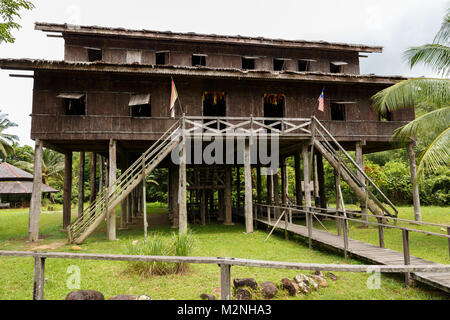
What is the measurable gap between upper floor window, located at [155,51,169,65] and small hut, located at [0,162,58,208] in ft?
75.5

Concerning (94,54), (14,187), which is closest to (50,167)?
(14,187)

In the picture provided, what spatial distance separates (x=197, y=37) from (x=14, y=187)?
2865 cm

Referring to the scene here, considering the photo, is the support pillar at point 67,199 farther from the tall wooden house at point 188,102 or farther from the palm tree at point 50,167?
the palm tree at point 50,167

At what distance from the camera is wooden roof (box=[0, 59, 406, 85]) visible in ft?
39.2

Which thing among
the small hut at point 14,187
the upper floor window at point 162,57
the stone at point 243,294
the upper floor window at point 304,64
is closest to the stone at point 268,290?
the stone at point 243,294

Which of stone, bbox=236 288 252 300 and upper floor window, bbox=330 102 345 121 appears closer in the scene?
stone, bbox=236 288 252 300

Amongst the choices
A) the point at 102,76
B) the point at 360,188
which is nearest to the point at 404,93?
the point at 360,188

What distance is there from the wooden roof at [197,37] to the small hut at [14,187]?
2194 cm

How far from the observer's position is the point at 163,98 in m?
13.7

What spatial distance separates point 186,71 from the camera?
1286 centimetres

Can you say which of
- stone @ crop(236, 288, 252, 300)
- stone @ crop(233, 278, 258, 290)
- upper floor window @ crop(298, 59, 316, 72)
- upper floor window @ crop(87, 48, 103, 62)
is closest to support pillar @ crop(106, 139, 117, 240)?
upper floor window @ crop(87, 48, 103, 62)

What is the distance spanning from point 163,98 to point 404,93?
10.4 metres

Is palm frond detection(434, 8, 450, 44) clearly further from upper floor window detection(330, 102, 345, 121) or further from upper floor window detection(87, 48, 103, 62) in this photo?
upper floor window detection(87, 48, 103, 62)
